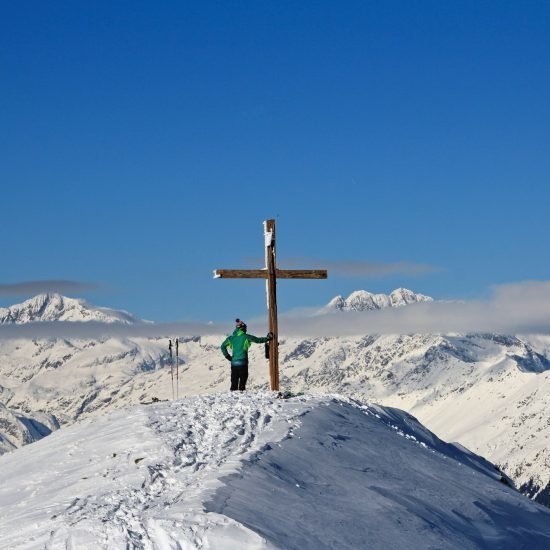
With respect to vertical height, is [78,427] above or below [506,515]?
above

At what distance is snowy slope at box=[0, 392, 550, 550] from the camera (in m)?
16.3

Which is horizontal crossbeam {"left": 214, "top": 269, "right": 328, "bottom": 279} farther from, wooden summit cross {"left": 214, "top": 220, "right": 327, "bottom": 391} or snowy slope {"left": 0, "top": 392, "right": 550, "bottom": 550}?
snowy slope {"left": 0, "top": 392, "right": 550, "bottom": 550}

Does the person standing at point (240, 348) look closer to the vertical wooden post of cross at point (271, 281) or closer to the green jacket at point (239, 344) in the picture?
the green jacket at point (239, 344)

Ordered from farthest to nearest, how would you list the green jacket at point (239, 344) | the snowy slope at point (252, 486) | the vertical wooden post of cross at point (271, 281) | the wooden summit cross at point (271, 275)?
the vertical wooden post of cross at point (271, 281) < the wooden summit cross at point (271, 275) < the green jacket at point (239, 344) < the snowy slope at point (252, 486)

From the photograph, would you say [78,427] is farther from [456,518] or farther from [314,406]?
[456,518]

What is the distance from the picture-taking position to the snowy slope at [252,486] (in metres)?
16.3

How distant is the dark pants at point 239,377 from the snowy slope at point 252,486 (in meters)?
3.37

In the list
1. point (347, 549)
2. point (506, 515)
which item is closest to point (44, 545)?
point (347, 549)

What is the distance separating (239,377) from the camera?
31609 millimetres

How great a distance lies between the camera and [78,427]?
2644 cm

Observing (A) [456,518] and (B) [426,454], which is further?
(B) [426,454]

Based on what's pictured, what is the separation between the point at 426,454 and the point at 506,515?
3047 mm

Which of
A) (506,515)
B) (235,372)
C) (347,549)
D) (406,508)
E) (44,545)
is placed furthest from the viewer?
Answer: (235,372)

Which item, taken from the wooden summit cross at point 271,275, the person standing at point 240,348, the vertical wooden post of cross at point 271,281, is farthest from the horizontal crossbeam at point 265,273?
the person standing at point 240,348
